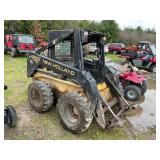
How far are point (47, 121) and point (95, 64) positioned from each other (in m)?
1.89

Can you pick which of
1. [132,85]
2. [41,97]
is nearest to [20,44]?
[132,85]

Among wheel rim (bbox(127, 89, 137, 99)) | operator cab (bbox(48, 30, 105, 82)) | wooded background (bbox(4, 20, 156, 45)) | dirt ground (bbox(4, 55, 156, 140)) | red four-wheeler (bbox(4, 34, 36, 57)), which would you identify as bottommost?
dirt ground (bbox(4, 55, 156, 140))

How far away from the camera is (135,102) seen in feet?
22.0

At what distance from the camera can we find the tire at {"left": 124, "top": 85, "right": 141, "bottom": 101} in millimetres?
6716

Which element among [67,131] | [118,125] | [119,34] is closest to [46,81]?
[67,131]

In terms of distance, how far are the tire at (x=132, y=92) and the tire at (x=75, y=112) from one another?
2512mm

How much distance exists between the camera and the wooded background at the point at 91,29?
69.7 feet

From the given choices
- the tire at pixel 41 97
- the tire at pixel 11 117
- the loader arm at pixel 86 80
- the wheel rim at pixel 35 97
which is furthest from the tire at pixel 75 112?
the tire at pixel 11 117

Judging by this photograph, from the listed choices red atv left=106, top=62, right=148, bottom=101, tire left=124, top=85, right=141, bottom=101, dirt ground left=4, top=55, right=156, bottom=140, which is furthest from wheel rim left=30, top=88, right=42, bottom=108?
tire left=124, top=85, right=141, bottom=101

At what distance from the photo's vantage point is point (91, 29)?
26047 mm

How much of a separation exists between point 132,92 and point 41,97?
293 centimetres

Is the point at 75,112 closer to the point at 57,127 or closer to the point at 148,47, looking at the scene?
the point at 57,127

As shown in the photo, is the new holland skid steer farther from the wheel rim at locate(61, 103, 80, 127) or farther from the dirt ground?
the dirt ground

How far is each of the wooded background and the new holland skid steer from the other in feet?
52.2
